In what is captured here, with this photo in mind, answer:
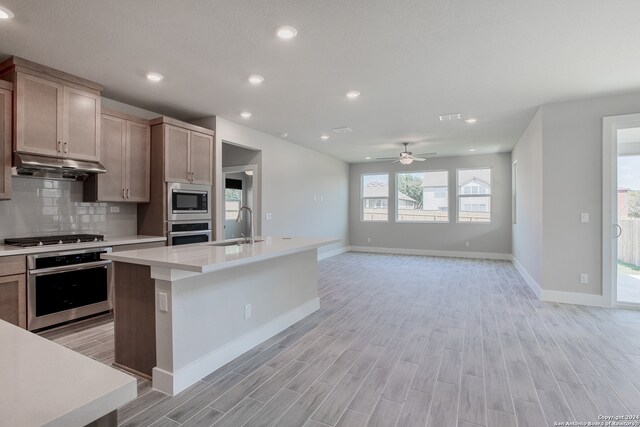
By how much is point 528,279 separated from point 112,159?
645 cm

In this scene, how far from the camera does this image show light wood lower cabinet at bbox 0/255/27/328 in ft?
9.46

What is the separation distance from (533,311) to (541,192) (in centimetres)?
162

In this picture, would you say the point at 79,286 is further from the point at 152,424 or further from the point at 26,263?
the point at 152,424

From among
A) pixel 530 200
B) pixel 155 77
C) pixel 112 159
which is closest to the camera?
pixel 155 77

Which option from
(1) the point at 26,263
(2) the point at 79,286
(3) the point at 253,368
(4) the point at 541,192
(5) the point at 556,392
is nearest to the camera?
(5) the point at 556,392

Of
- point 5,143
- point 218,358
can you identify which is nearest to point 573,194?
point 218,358

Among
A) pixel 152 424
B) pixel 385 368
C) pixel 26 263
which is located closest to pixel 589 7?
pixel 385 368

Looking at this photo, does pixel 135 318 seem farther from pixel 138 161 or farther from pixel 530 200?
pixel 530 200

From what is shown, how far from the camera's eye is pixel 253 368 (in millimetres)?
2580

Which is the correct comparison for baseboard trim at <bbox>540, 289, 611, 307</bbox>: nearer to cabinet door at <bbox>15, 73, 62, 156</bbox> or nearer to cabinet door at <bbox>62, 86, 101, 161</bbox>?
cabinet door at <bbox>62, 86, 101, 161</bbox>

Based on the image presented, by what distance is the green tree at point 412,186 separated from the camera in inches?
357

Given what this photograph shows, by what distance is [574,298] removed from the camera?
4328 millimetres

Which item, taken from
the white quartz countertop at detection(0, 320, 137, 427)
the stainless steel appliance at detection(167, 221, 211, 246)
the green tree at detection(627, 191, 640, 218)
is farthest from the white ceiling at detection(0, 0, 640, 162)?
the white quartz countertop at detection(0, 320, 137, 427)

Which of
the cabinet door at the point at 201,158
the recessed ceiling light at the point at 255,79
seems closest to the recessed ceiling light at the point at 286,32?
the recessed ceiling light at the point at 255,79
